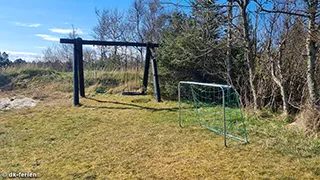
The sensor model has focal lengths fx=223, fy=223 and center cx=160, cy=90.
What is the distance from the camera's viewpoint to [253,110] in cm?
516

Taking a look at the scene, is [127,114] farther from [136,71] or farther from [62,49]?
[62,49]

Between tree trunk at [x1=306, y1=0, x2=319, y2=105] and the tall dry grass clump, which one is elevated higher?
tree trunk at [x1=306, y1=0, x2=319, y2=105]

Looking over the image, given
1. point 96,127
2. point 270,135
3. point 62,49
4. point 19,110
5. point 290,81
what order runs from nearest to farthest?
point 270,135
point 96,127
point 290,81
point 19,110
point 62,49

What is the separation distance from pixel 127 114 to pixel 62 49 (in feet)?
52.1

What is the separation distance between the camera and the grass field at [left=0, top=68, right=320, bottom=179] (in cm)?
255

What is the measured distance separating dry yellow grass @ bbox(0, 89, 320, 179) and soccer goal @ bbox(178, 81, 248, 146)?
28 centimetres

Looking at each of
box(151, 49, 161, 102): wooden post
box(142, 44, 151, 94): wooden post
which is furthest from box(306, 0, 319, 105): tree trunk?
box(142, 44, 151, 94): wooden post

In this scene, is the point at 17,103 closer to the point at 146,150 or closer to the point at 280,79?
the point at 146,150

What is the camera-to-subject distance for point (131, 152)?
3.21 metres

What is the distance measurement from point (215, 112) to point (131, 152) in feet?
9.45

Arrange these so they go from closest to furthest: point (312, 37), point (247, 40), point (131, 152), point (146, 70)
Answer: point (131, 152) < point (312, 37) < point (247, 40) < point (146, 70)

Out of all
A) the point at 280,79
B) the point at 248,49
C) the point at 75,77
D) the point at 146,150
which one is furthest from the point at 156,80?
the point at 146,150

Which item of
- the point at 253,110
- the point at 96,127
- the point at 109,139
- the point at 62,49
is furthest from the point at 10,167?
the point at 62,49

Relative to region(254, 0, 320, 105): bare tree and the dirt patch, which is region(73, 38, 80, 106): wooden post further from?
region(254, 0, 320, 105): bare tree
